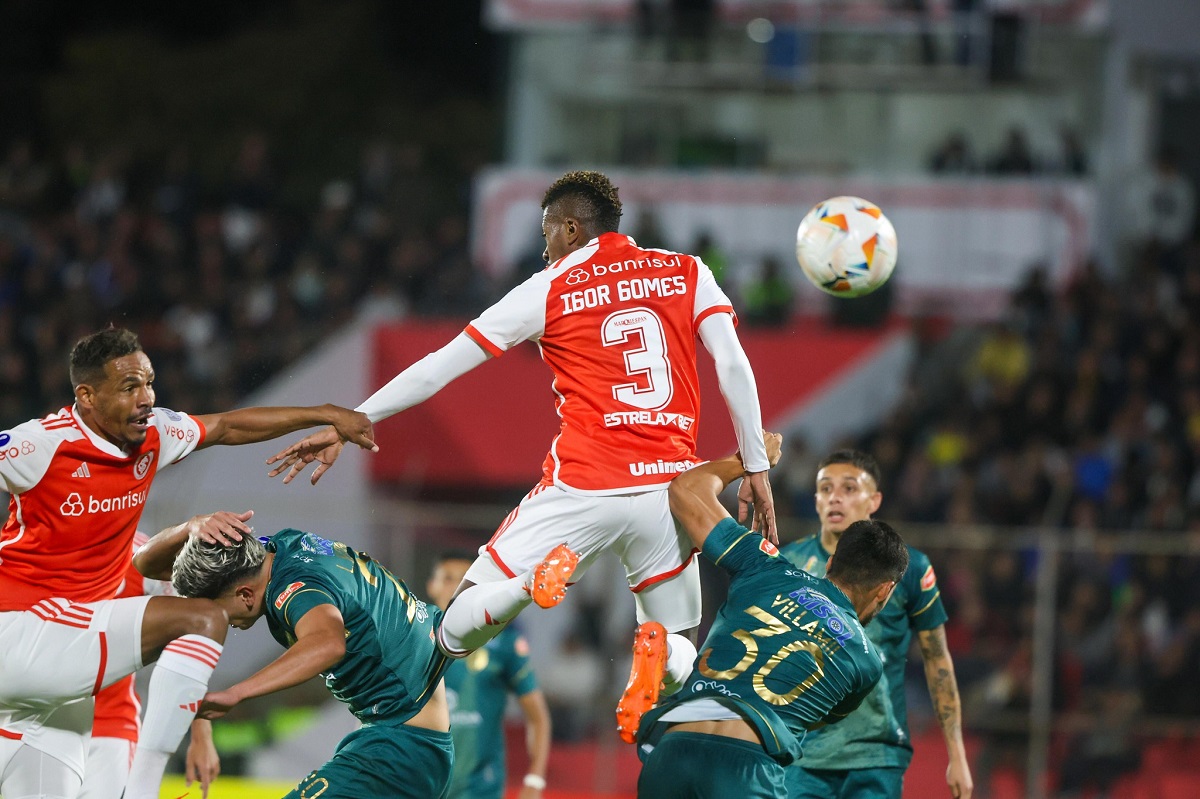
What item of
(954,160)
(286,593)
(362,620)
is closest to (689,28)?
(954,160)

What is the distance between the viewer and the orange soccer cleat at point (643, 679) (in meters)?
6.05

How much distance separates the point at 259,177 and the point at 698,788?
17.5m

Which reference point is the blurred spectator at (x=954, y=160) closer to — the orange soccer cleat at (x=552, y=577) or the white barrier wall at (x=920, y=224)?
the white barrier wall at (x=920, y=224)

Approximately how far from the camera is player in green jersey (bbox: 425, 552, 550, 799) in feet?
28.5

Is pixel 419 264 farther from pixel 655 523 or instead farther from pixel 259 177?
pixel 655 523

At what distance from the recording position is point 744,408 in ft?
22.0

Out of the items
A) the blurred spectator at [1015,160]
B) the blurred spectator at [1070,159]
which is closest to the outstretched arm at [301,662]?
the blurred spectator at [1015,160]

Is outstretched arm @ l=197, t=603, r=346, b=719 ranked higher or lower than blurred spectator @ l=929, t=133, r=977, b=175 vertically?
lower

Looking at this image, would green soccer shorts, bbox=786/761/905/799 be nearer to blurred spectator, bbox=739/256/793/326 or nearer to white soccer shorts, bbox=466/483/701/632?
white soccer shorts, bbox=466/483/701/632

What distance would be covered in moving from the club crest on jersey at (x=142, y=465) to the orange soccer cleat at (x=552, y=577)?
1.64m

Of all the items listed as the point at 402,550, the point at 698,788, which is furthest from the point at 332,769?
the point at 402,550

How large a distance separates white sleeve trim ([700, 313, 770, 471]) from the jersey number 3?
8.7 inches

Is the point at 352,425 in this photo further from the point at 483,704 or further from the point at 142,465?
the point at 483,704

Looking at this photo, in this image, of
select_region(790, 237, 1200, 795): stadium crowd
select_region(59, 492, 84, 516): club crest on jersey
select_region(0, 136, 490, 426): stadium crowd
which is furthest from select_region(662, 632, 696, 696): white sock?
select_region(0, 136, 490, 426): stadium crowd
